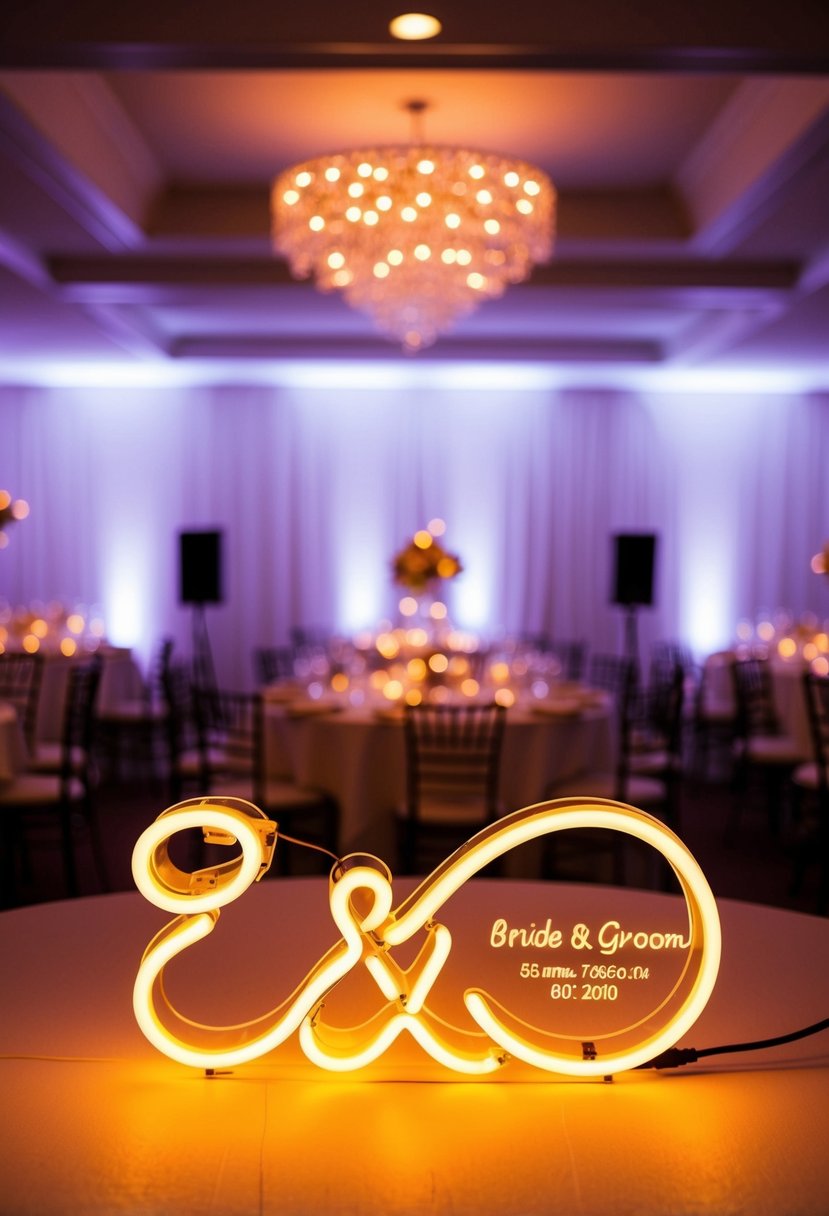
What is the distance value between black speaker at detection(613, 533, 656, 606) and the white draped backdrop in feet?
4.84

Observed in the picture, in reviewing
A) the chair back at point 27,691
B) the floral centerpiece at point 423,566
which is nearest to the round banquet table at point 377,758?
the floral centerpiece at point 423,566

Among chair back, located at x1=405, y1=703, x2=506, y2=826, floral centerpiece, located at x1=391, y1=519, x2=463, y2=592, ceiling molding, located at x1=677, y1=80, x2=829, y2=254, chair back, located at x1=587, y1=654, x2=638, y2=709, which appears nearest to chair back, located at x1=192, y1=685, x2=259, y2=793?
chair back, located at x1=405, y1=703, x2=506, y2=826

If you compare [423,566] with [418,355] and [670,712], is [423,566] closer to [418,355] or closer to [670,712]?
[670,712]

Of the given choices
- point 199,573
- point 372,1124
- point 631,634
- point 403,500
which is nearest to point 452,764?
point 372,1124

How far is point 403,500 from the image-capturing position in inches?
360

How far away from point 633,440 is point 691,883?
8.37 meters

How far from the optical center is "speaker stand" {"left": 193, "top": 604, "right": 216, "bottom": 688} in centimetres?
853

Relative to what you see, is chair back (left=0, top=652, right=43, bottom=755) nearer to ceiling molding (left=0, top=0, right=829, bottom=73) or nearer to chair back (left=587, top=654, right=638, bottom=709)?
ceiling molding (left=0, top=0, right=829, bottom=73)

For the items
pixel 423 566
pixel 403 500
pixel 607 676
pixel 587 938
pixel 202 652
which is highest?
pixel 403 500

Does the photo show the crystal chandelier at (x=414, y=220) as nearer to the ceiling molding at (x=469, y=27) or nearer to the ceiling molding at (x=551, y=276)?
the ceiling molding at (x=469, y=27)

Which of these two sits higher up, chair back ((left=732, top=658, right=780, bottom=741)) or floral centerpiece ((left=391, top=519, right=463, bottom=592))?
floral centerpiece ((left=391, top=519, right=463, bottom=592))

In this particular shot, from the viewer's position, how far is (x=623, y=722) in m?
4.35

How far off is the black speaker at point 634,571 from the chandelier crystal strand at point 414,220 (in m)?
3.75

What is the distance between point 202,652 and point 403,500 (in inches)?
87.3
